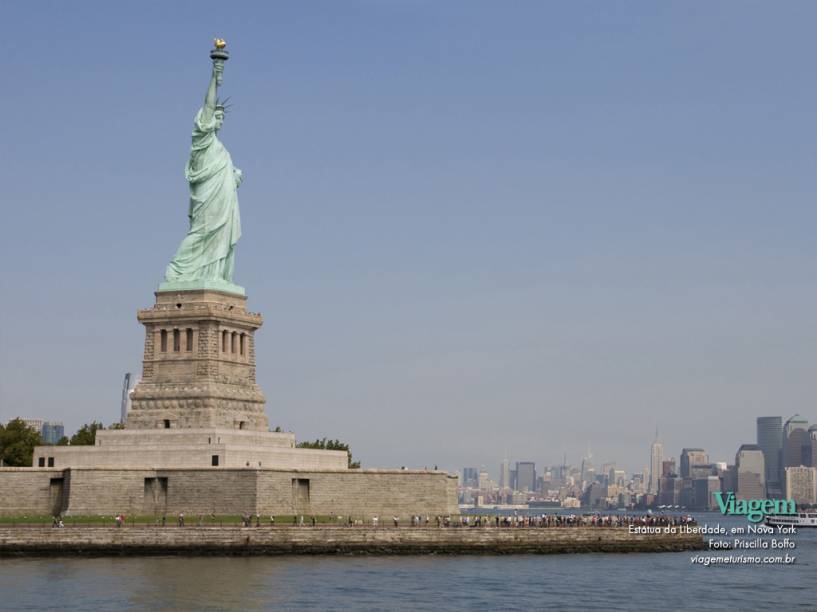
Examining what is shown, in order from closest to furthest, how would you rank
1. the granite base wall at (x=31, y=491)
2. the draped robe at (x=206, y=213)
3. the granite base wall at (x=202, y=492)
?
1. the granite base wall at (x=202, y=492)
2. the granite base wall at (x=31, y=491)
3. the draped robe at (x=206, y=213)

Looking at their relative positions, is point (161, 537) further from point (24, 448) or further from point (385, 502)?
point (24, 448)

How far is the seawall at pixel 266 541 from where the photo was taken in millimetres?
72625

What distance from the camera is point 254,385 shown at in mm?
86000

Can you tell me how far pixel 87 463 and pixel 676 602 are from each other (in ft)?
113

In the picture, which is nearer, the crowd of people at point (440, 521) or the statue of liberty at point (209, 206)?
the crowd of people at point (440, 521)

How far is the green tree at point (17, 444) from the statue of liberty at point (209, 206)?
16.3 m

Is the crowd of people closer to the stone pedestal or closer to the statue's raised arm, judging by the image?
the stone pedestal

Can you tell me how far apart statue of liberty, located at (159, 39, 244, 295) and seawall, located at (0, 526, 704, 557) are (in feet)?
54.7

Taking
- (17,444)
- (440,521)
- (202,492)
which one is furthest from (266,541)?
(17,444)

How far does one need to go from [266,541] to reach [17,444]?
86.6ft

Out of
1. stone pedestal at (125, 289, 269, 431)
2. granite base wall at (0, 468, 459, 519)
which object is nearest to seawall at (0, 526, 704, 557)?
granite base wall at (0, 468, 459, 519)

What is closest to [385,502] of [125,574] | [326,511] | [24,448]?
[326,511]

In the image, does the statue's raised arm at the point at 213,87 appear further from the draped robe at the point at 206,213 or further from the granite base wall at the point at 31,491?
the granite base wall at the point at 31,491

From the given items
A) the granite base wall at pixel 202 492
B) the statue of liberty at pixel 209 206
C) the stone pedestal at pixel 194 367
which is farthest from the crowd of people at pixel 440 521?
the statue of liberty at pixel 209 206
